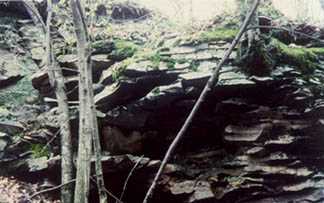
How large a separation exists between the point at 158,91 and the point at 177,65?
479mm

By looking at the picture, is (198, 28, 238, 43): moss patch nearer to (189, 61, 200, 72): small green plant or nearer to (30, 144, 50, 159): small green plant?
(189, 61, 200, 72): small green plant

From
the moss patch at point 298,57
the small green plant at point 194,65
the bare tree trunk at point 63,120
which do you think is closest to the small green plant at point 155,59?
the small green plant at point 194,65

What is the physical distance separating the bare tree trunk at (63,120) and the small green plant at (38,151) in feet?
A: 1.64

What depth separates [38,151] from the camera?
577cm

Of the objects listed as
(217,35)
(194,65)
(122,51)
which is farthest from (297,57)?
(122,51)

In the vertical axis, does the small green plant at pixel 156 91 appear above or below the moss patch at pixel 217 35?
below

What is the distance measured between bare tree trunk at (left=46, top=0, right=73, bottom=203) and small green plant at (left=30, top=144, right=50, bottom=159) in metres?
0.50

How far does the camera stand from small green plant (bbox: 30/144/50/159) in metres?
5.74

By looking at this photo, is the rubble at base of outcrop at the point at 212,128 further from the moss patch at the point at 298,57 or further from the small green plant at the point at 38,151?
the small green plant at the point at 38,151

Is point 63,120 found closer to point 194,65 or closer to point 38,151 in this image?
point 38,151

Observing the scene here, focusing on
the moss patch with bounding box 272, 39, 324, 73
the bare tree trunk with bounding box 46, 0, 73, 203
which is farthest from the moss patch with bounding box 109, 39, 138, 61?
the moss patch with bounding box 272, 39, 324, 73

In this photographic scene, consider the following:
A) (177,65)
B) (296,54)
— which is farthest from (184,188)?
(296,54)

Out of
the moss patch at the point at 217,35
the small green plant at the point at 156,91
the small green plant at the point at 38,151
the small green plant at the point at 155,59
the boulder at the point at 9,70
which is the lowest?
the small green plant at the point at 38,151

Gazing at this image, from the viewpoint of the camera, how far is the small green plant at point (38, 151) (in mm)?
5738
